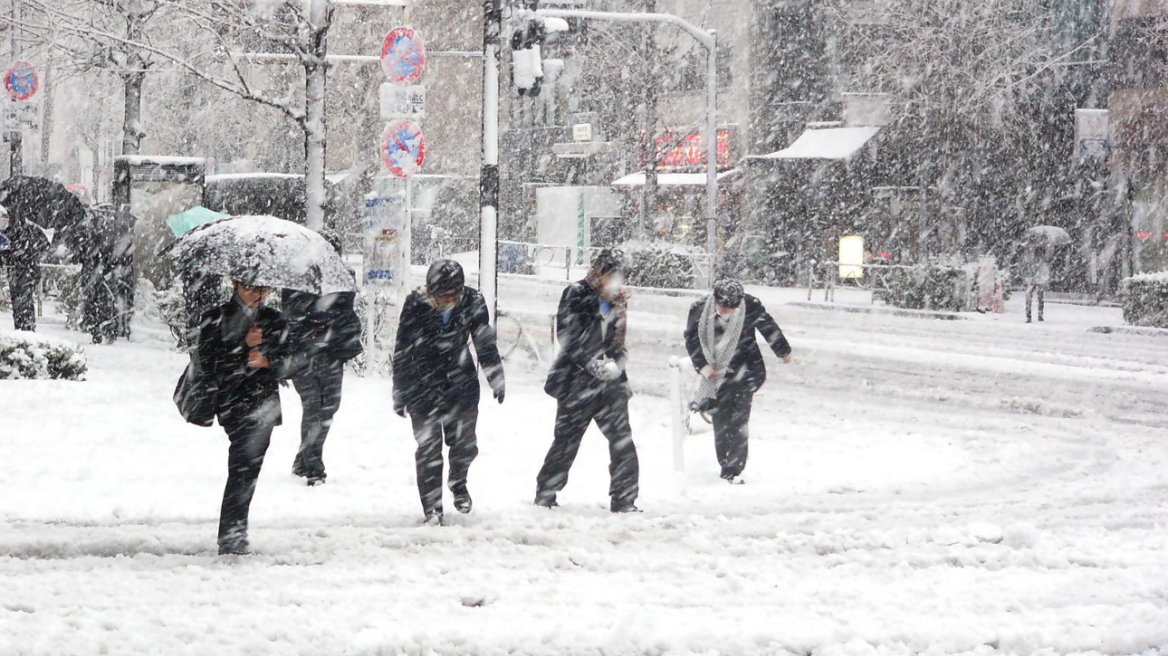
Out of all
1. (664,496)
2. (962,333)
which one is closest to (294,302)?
(664,496)

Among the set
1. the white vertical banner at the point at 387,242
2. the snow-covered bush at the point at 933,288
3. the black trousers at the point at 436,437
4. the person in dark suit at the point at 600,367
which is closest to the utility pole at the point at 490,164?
the white vertical banner at the point at 387,242

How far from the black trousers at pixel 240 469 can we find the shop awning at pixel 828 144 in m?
30.1

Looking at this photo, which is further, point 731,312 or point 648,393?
point 648,393

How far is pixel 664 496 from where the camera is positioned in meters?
9.30

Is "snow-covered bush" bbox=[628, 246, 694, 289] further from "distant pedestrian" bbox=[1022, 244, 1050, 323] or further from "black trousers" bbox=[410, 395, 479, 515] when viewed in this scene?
"black trousers" bbox=[410, 395, 479, 515]

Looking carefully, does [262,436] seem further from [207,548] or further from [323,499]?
[323,499]

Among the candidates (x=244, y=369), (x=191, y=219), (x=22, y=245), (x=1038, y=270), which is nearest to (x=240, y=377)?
(x=244, y=369)

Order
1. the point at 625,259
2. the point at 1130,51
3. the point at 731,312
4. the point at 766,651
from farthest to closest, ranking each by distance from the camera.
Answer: the point at 1130,51 → the point at 731,312 → the point at 625,259 → the point at 766,651

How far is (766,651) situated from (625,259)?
3319 mm

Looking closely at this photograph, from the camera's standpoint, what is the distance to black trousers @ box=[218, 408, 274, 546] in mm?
6961

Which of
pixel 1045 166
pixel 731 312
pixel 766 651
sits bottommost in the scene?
pixel 766 651

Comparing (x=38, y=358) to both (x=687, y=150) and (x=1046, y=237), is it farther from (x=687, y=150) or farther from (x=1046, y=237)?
(x=687, y=150)

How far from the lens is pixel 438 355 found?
25.9 ft

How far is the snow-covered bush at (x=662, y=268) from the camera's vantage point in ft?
110
